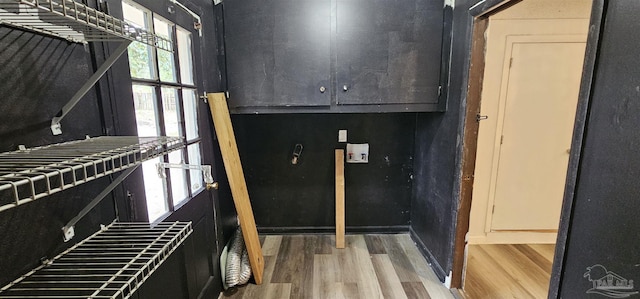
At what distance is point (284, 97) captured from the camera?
6.81 ft

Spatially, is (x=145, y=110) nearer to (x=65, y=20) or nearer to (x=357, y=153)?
(x=65, y=20)

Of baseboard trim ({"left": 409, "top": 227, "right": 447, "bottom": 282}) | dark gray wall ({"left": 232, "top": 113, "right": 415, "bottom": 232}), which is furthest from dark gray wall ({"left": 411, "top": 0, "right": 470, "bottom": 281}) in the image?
dark gray wall ({"left": 232, "top": 113, "right": 415, "bottom": 232})

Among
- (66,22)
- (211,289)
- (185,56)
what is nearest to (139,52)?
(185,56)

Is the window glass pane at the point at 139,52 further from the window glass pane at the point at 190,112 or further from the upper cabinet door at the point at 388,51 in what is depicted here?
the upper cabinet door at the point at 388,51

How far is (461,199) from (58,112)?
2.02 metres

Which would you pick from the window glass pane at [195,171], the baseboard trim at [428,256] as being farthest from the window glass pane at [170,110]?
the baseboard trim at [428,256]

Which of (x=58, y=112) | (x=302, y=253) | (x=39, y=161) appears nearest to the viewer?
(x=39, y=161)

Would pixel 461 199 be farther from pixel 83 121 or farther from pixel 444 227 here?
pixel 83 121

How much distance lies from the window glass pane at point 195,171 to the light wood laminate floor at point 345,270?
0.86 m

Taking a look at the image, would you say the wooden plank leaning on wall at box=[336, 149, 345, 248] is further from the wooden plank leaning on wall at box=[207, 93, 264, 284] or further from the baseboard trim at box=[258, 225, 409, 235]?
the wooden plank leaning on wall at box=[207, 93, 264, 284]

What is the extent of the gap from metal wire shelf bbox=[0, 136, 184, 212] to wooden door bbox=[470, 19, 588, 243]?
238 centimetres

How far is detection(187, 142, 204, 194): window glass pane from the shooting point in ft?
5.57

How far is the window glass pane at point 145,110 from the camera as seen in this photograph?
3.91 ft


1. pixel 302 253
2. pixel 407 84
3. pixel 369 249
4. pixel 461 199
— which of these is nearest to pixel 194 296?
pixel 302 253
